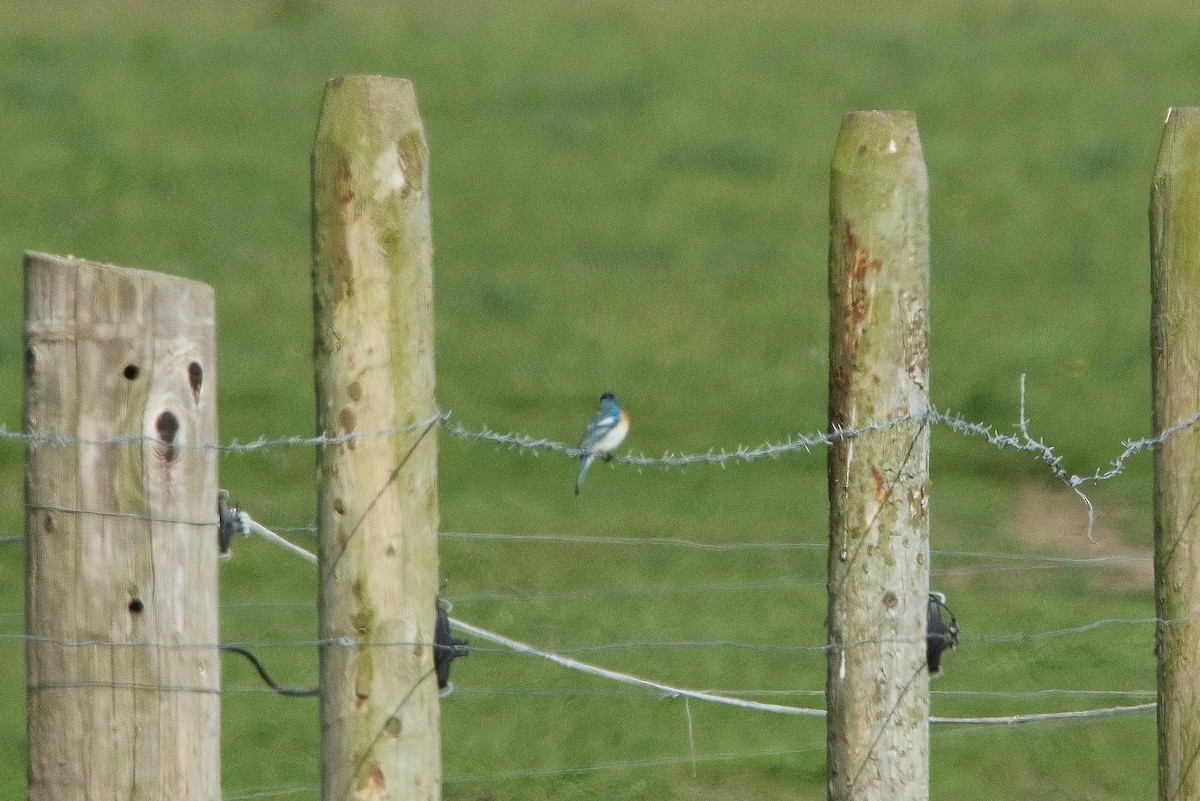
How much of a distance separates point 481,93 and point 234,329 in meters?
9.42

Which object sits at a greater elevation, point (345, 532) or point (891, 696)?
point (345, 532)

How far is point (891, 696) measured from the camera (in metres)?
4.97

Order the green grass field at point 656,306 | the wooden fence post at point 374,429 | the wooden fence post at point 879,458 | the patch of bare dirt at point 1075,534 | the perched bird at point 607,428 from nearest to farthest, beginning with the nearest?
the wooden fence post at point 374,429 < the wooden fence post at point 879,458 < the perched bird at point 607,428 < the green grass field at point 656,306 < the patch of bare dirt at point 1075,534

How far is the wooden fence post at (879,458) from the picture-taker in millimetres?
4922

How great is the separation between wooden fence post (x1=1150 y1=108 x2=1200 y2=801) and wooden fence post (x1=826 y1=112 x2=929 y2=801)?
0.76 meters

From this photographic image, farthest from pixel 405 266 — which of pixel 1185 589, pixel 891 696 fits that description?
pixel 1185 589

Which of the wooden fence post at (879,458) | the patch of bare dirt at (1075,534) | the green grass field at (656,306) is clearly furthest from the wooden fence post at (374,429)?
the patch of bare dirt at (1075,534)

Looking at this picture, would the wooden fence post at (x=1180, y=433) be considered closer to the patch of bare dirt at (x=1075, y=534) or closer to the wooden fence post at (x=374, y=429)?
the wooden fence post at (x=374, y=429)

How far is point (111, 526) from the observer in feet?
14.2

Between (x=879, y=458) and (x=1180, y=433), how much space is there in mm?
928

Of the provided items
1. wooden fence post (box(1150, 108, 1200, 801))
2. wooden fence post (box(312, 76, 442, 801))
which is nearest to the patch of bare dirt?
wooden fence post (box(1150, 108, 1200, 801))

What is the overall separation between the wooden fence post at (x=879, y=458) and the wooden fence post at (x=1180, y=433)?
759mm

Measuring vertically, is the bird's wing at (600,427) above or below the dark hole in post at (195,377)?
above

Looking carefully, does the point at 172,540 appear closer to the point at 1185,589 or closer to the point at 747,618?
the point at 1185,589
